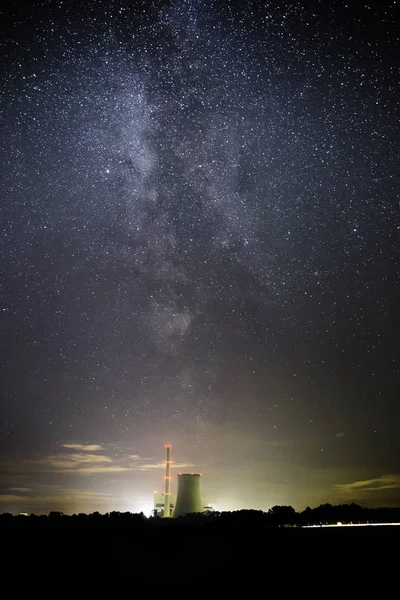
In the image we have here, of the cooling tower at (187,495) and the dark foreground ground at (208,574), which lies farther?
the cooling tower at (187,495)

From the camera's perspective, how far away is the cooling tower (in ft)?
253

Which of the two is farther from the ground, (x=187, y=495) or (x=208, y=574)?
(x=187, y=495)

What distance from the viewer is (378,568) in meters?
16.5

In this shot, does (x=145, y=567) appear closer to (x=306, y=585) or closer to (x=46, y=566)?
(x=46, y=566)

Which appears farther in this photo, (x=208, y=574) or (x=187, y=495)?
(x=187, y=495)

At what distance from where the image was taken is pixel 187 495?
3054 inches

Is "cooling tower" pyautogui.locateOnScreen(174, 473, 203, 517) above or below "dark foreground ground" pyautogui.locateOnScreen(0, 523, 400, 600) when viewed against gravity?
above

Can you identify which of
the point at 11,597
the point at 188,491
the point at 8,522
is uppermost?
the point at 188,491

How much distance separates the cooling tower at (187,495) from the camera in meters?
77.0

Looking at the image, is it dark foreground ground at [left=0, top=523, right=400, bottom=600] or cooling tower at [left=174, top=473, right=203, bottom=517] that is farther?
cooling tower at [left=174, top=473, right=203, bottom=517]

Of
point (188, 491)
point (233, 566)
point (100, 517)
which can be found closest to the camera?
point (233, 566)

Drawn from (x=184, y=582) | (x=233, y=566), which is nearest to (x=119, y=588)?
(x=184, y=582)

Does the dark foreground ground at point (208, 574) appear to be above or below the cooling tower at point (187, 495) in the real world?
below

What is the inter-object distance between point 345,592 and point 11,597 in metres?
8.38
